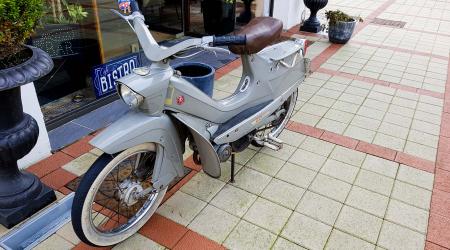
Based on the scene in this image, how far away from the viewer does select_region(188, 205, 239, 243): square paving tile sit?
105 inches

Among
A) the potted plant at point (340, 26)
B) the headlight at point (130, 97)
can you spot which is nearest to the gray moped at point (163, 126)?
the headlight at point (130, 97)

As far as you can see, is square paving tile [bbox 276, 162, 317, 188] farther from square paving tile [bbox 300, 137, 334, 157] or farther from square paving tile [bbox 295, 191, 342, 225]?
square paving tile [bbox 300, 137, 334, 157]

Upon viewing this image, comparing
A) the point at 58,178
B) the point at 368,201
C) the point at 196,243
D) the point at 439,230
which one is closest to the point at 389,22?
the point at 368,201

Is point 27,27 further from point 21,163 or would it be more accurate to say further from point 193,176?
point 193,176

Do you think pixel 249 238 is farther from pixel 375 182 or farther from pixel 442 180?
pixel 442 180

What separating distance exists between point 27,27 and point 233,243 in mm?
1915

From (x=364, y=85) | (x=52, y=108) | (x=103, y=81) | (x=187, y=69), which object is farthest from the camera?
(x=364, y=85)

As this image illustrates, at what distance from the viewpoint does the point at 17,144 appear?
8.24ft

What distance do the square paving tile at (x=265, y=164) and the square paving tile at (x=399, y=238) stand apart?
1021mm

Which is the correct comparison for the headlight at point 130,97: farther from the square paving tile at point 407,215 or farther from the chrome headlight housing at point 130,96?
the square paving tile at point 407,215

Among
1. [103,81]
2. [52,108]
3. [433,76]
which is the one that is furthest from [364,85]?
[52,108]

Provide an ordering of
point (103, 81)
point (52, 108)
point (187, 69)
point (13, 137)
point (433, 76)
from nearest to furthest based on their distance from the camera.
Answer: point (13, 137) < point (187, 69) < point (103, 81) < point (52, 108) < point (433, 76)

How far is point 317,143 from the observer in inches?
152

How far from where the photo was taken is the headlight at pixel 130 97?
2188 millimetres
